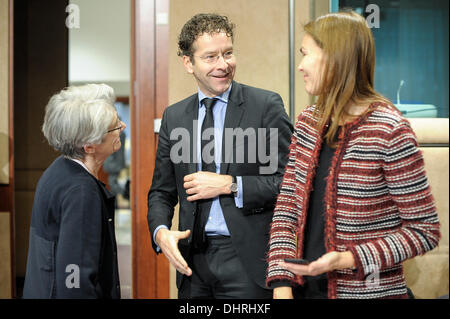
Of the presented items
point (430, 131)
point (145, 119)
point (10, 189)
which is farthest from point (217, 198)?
point (10, 189)

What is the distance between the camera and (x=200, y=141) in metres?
1.77

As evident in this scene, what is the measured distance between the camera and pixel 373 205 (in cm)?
122

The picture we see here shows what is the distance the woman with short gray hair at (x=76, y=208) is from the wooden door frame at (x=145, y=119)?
1114mm

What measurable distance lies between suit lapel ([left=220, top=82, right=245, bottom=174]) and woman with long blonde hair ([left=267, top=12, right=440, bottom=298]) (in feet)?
1.35

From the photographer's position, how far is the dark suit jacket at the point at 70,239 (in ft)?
4.45

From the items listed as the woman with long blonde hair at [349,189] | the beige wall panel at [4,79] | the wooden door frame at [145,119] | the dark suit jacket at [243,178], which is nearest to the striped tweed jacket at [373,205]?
the woman with long blonde hair at [349,189]

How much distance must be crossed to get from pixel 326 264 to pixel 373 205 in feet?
0.67

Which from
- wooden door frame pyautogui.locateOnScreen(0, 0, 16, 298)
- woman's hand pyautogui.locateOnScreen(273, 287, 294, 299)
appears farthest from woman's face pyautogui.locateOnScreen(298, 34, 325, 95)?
wooden door frame pyautogui.locateOnScreen(0, 0, 16, 298)

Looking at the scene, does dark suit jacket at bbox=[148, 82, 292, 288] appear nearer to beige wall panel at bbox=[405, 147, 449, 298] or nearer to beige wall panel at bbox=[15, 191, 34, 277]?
beige wall panel at bbox=[405, 147, 449, 298]

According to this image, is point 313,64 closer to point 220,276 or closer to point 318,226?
point 318,226

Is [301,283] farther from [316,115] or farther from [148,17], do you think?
[148,17]

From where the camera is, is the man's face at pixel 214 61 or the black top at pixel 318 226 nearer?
the black top at pixel 318 226

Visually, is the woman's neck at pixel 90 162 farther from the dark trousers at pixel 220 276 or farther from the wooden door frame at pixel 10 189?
the wooden door frame at pixel 10 189

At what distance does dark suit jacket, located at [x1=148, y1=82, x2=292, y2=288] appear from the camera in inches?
67.0
